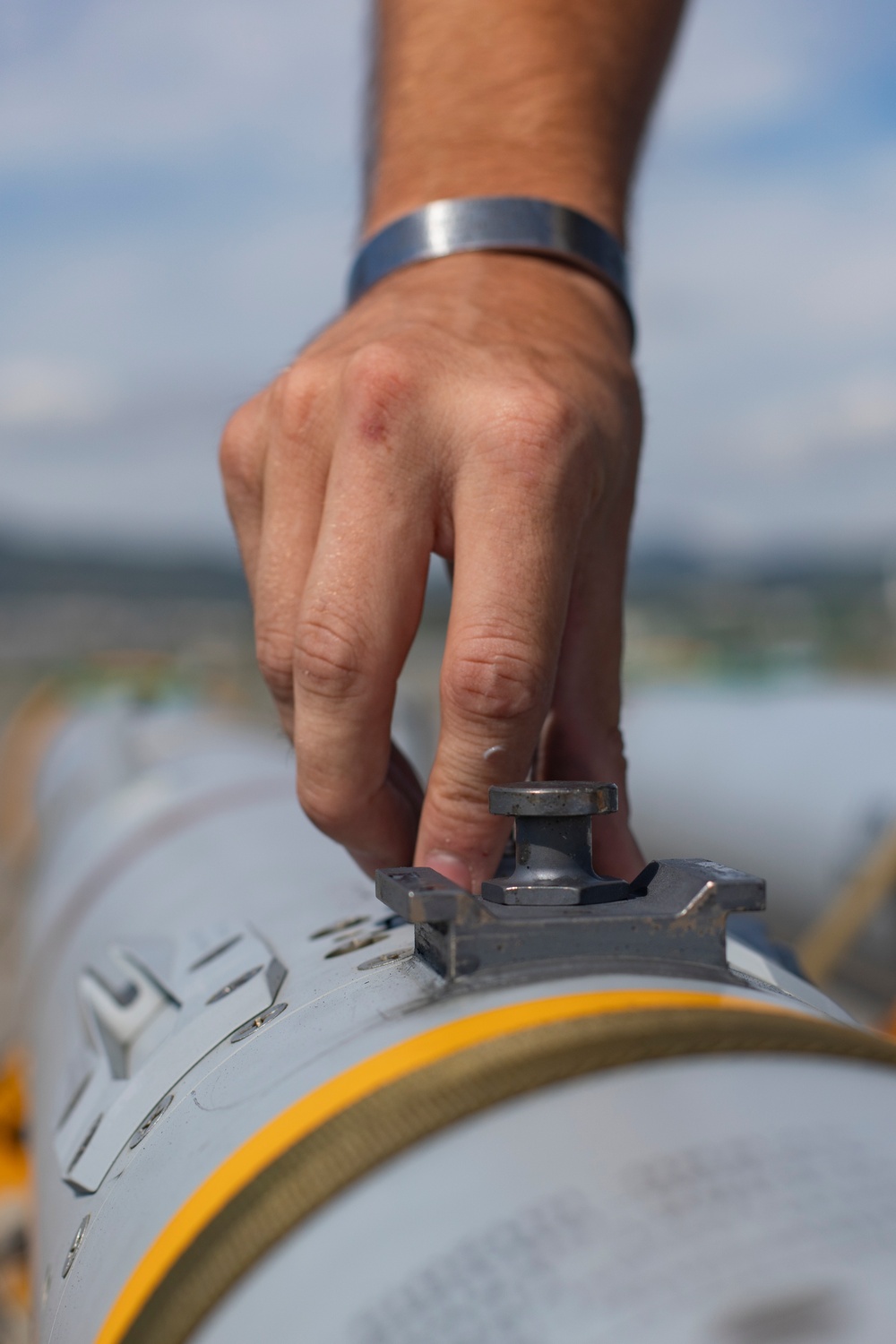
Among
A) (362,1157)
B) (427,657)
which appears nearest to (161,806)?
(362,1157)

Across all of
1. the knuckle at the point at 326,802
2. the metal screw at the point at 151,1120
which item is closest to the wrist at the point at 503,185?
the knuckle at the point at 326,802

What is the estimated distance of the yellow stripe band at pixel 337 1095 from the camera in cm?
62

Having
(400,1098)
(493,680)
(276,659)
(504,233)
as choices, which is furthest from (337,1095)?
(504,233)

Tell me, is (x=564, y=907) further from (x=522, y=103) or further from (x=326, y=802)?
(x=522, y=103)

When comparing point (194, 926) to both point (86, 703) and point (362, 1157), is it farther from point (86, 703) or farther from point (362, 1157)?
point (86, 703)

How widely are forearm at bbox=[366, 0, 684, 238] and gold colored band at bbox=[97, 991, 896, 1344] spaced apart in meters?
0.83

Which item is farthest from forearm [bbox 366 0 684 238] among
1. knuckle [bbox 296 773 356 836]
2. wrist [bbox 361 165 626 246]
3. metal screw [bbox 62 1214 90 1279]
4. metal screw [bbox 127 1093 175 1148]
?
metal screw [bbox 62 1214 90 1279]

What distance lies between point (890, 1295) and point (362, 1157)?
0.25 meters

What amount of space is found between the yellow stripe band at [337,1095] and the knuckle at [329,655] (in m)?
0.32

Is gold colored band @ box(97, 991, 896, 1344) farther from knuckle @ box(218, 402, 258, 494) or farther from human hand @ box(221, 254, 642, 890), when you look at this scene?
knuckle @ box(218, 402, 258, 494)

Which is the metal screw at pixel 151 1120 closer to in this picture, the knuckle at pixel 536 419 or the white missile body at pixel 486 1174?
the white missile body at pixel 486 1174

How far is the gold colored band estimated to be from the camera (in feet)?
1.88

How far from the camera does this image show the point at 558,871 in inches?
32.4

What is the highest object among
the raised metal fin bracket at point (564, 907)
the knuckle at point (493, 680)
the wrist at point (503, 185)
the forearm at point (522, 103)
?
the forearm at point (522, 103)
